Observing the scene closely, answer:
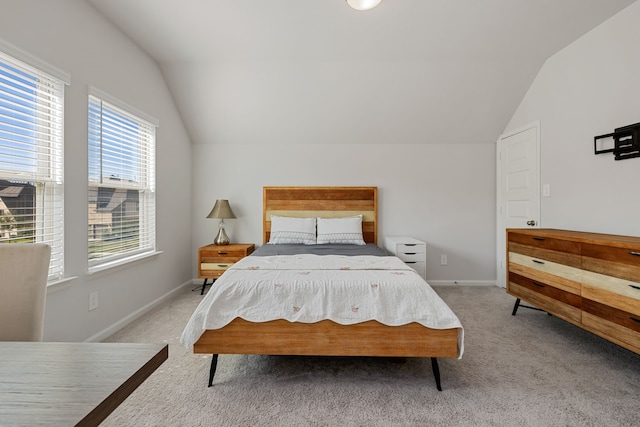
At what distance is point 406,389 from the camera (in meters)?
1.66

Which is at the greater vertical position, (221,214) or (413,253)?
(221,214)

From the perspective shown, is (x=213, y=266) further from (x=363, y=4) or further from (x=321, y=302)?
(x=363, y=4)

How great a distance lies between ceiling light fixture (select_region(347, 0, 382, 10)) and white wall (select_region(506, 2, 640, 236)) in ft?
6.53

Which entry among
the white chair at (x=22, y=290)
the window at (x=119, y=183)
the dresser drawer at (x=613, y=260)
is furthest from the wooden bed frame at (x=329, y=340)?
the window at (x=119, y=183)

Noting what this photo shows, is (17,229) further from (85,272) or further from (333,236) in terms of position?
(333,236)

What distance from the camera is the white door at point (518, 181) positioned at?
3090 millimetres

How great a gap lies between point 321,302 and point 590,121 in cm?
283

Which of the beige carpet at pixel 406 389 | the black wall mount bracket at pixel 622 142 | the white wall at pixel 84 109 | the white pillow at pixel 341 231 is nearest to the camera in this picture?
the beige carpet at pixel 406 389

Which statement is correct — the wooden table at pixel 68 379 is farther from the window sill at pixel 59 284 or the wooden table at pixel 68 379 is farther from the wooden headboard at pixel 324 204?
the wooden headboard at pixel 324 204

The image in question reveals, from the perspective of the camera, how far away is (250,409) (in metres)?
1.50

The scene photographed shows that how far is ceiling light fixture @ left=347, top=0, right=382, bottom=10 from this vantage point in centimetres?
200

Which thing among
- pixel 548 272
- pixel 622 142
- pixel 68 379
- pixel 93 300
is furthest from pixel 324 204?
pixel 68 379

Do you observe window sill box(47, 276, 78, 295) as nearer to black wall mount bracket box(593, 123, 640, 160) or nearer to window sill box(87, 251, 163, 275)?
window sill box(87, 251, 163, 275)

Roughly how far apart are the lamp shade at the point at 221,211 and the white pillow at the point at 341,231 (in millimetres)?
1157
